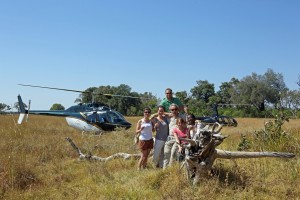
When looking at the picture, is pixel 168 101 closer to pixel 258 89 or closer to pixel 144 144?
pixel 144 144

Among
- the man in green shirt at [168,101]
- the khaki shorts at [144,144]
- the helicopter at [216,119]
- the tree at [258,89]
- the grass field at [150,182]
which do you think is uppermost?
the tree at [258,89]

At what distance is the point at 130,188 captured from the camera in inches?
253

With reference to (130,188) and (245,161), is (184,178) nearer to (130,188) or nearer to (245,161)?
(130,188)

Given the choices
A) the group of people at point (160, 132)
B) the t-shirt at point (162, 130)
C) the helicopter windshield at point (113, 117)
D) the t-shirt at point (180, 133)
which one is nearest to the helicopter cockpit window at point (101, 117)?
the helicopter windshield at point (113, 117)

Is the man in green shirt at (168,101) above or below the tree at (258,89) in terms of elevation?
below

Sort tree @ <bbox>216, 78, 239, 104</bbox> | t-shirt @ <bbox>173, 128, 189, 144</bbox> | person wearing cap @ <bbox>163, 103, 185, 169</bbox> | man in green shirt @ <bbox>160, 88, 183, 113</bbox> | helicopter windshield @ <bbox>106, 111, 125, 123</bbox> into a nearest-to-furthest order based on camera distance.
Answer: t-shirt @ <bbox>173, 128, 189, 144</bbox>, person wearing cap @ <bbox>163, 103, 185, 169</bbox>, man in green shirt @ <bbox>160, 88, 183, 113</bbox>, helicopter windshield @ <bbox>106, 111, 125, 123</bbox>, tree @ <bbox>216, 78, 239, 104</bbox>

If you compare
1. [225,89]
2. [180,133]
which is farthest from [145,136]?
[225,89]

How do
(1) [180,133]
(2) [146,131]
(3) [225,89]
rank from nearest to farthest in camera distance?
(1) [180,133]
(2) [146,131]
(3) [225,89]

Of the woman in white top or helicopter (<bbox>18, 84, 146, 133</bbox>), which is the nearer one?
the woman in white top

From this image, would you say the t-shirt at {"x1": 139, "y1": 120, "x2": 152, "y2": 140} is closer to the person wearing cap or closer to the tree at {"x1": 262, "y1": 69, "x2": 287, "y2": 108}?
the person wearing cap

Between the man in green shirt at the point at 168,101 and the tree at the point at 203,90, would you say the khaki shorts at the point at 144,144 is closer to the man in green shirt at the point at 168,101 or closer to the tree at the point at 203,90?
the man in green shirt at the point at 168,101

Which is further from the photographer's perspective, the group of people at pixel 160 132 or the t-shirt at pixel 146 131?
the t-shirt at pixel 146 131

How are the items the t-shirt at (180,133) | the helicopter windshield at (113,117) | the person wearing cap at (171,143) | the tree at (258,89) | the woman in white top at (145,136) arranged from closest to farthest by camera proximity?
the t-shirt at (180,133), the person wearing cap at (171,143), the woman in white top at (145,136), the helicopter windshield at (113,117), the tree at (258,89)

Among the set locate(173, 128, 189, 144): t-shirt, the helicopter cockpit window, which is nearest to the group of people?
locate(173, 128, 189, 144): t-shirt
